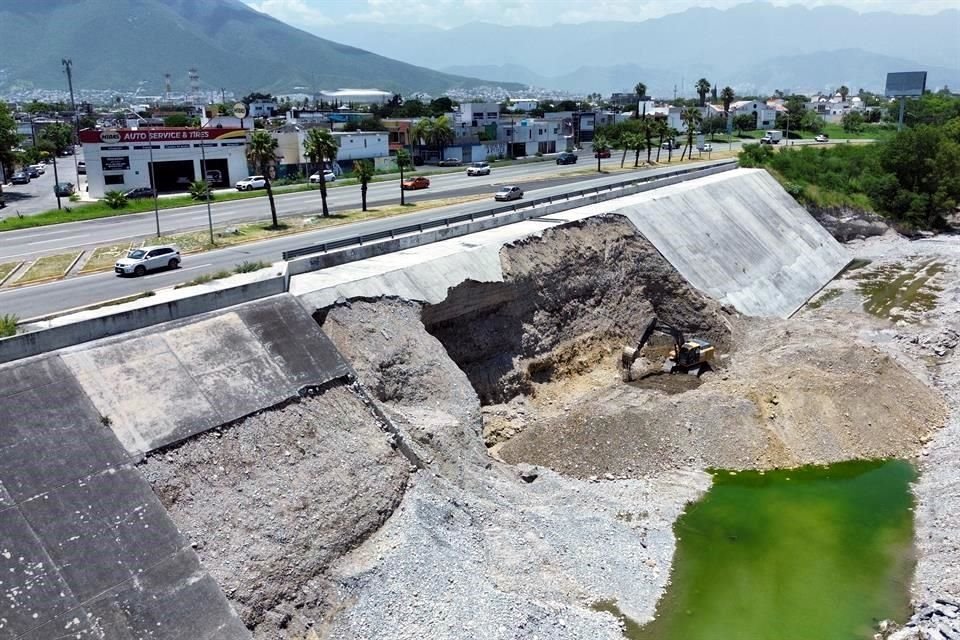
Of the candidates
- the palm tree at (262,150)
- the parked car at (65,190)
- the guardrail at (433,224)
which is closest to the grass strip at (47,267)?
the guardrail at (433,224)

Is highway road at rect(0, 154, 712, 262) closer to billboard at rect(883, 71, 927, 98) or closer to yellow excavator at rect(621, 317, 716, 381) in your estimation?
yellow excavator at rect(621, 317, 716, 381)

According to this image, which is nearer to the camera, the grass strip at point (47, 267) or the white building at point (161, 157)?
the grass strip at point (47, 267)

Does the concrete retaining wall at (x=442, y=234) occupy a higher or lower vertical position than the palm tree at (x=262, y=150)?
lower

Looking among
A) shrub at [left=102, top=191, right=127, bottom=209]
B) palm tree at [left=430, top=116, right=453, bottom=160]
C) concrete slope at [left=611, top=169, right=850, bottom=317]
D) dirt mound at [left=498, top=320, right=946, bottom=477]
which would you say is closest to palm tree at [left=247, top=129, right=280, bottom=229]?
shrub at [left=102, top=191, right=127, bottom=209]

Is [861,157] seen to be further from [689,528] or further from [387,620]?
[387,620]

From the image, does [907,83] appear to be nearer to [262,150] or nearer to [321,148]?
[321,148]

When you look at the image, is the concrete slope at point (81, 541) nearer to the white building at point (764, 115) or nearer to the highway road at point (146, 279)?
the highway road at point (146, 279)

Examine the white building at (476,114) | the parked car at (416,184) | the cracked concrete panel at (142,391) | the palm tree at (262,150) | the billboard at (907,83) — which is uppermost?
the billboard at (907,83)
